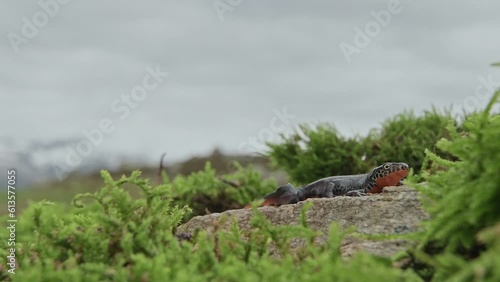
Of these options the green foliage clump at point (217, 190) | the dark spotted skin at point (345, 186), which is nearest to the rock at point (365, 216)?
the dark spotted skin at point (345, 186)

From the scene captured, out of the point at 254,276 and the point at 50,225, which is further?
the point at 50,225

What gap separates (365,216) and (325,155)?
6.39m

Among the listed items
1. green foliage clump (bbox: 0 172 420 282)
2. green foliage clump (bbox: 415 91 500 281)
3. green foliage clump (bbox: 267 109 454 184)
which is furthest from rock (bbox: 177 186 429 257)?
green foliage clump (bbox: 267 109 454 184)

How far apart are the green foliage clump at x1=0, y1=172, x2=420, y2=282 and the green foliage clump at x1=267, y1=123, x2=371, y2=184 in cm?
696

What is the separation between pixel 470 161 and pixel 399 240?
576 mm

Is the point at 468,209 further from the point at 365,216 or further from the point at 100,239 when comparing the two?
the point at 100,239

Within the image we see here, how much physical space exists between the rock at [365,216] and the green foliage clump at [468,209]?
0.33 meters

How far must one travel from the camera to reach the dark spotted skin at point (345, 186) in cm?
651

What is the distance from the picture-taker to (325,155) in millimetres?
10102

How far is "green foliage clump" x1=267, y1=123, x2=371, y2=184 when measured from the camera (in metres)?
9.98

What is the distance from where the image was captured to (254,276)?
7.73 ft

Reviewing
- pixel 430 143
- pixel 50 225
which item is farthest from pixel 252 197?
pixel 50 225

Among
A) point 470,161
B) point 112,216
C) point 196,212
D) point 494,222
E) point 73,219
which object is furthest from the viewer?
point 196,212

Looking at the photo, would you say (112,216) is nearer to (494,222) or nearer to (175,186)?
(494,222)
